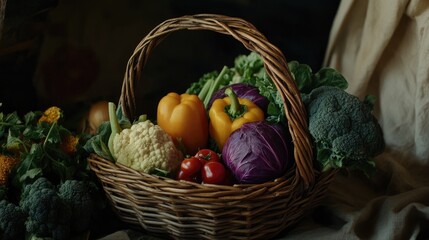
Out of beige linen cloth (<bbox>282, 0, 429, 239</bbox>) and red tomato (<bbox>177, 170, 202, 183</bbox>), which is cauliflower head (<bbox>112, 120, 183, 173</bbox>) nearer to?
red tomato (<bbox>177, 170, 202, 183</bbox>)

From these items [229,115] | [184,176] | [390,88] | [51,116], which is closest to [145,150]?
[184,176]

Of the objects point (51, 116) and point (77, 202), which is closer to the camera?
point (77, 202)

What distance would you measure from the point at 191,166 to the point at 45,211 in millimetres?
264

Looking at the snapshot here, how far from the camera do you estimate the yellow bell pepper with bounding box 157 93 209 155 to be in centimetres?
116

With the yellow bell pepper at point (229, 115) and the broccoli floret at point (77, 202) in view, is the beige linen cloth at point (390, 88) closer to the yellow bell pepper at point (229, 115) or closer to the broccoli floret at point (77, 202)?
the yellow bell pepper at point (229, 115)

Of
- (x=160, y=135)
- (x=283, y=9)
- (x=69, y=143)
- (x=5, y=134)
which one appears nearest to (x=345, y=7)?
(x=283, y=9)

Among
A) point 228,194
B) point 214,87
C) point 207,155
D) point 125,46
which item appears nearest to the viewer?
point 228,194

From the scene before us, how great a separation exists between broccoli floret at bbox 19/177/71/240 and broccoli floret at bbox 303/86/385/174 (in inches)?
18.4

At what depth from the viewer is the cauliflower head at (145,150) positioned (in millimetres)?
1073

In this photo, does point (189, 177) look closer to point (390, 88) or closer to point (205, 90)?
point (205, 90)

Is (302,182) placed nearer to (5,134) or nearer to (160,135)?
(160,135)

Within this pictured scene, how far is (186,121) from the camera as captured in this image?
116 cm

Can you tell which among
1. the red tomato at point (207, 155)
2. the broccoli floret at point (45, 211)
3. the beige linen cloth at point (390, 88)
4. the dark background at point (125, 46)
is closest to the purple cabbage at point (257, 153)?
the red tomato at point (207, 155)

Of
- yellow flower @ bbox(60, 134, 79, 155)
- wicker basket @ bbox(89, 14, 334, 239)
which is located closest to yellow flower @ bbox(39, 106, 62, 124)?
yellow flower @ bbox(60, 134, 79, 155)
